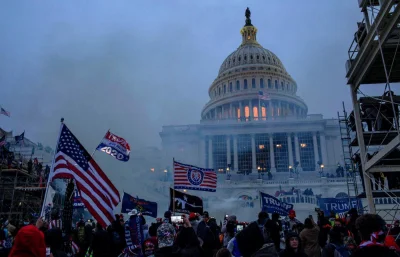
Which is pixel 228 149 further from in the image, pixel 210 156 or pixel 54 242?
pixel 54 242

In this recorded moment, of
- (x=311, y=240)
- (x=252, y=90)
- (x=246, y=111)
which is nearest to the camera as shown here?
(x=311, y=240)

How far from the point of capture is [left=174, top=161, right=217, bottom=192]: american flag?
1496 cm

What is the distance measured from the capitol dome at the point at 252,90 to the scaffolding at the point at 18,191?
181 ft

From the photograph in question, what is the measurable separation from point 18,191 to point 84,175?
1830 cm

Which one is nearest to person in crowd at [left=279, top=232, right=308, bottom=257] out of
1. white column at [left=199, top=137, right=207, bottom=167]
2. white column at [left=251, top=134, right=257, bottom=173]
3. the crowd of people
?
the crowd of people

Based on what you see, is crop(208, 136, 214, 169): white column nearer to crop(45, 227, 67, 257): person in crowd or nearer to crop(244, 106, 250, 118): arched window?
crop(244, 106, 250, 118): arched window

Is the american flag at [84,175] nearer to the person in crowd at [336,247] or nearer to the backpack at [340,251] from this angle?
the person in crowd at [336,247]

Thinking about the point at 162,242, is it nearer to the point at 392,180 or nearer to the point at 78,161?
the point at 78,161

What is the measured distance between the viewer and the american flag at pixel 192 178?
589 inches

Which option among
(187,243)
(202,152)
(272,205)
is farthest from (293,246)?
(202,152)

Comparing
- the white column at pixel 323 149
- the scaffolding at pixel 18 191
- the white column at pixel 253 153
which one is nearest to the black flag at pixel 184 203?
the scaffolding at pixel 18 191

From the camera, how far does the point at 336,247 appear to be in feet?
17.3

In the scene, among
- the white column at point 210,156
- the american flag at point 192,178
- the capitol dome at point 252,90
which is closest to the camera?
the american flag at point 192,178

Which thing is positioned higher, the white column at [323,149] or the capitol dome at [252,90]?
the capitol dome at [252,90]
